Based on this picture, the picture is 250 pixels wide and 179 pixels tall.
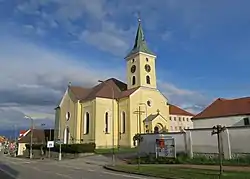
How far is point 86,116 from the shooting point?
187 ft

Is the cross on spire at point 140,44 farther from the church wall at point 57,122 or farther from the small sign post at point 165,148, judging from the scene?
the small sign post at point 165,148

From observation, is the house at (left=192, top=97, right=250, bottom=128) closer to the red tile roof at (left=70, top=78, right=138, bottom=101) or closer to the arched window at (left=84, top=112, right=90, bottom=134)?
the red tile roof at (left=70, top=78, right=138, bottom=101)

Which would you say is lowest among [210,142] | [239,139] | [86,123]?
[210,142]

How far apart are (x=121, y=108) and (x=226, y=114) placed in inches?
891

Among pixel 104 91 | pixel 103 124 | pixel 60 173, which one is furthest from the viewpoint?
pixel 104 91

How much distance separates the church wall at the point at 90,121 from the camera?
53362 mm

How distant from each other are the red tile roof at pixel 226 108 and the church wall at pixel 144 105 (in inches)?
560

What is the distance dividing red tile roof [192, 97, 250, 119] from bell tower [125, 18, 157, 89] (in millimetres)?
17832

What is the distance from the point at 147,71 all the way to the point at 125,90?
6358 millimetres

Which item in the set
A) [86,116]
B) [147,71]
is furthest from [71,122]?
[147,71]

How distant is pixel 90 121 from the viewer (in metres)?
55.0

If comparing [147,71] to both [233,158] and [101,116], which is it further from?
[233,158]

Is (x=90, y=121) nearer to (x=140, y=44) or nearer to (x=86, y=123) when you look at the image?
(x=86, y=123)

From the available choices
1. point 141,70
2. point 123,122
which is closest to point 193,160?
point 123,122
